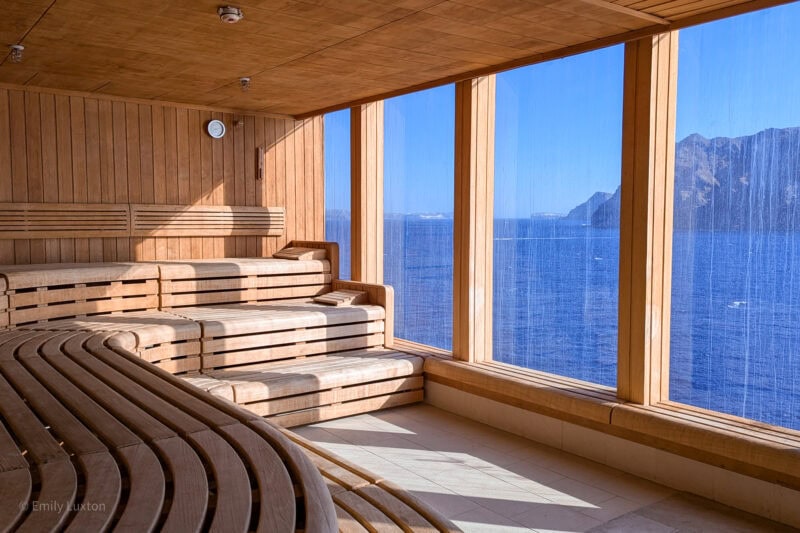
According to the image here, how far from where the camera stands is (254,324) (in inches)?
223

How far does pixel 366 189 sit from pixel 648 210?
325 cm

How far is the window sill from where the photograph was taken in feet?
12.3

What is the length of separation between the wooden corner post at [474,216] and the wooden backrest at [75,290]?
2677mm

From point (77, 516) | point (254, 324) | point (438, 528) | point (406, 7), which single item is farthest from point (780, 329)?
point (77, 516)

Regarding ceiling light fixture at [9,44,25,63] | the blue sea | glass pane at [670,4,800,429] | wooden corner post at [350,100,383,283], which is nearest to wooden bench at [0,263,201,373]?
ceiling light fixture at [9,44,25,63]

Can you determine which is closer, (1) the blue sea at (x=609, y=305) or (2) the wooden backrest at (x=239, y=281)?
(2) the wooden backrest at (x=239, y=281)

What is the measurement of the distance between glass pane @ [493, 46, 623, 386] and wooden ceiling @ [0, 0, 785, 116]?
40.5 feet

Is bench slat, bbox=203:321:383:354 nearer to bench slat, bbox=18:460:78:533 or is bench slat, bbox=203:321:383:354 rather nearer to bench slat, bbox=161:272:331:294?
bench slat, bbox=161:272:331:294

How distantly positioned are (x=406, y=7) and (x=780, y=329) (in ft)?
39.3

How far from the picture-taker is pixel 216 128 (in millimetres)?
7207

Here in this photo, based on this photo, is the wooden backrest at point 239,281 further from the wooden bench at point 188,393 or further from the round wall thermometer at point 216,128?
the round wall thermometer at point 216,128

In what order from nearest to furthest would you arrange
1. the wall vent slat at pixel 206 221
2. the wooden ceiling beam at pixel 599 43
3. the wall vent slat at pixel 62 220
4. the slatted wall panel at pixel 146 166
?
the wooden ceiling beam at pixel 599 43, the wall vent slat at pixel 62 220, the slatted wall panel at pixel 146 166, the wall vent slat at pixel 206 221

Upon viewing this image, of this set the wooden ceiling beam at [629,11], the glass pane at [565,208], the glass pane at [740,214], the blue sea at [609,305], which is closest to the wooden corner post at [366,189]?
the blue sea at [609,305]

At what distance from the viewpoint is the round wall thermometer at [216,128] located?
715cm
